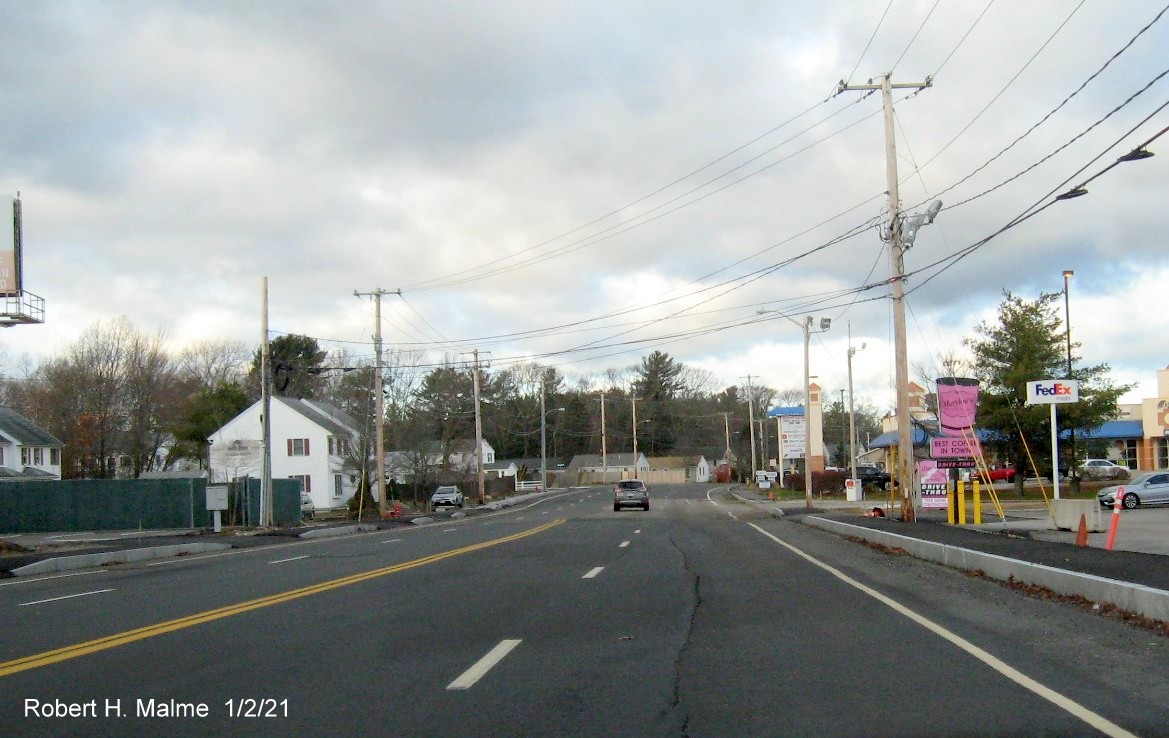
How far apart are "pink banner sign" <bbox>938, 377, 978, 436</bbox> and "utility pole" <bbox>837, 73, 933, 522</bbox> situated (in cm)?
210

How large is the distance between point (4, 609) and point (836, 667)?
1082 cm

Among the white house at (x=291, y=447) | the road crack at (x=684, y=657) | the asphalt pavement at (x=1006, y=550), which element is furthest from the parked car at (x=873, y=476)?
the road crack at (x=684, y=657)

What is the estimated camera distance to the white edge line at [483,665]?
25.4 feet

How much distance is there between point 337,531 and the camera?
36.3 meters

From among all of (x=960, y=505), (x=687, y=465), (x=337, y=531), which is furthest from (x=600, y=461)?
(x=960, y=505)

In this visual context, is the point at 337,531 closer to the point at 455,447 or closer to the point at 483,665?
the point at 483,665

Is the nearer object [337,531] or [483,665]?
[483,665]

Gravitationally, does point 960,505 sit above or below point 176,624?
below

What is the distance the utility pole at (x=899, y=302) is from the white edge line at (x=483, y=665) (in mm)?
20536

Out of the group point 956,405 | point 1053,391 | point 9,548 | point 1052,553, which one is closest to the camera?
point 1052,553

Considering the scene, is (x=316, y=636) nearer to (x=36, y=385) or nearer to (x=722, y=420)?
(x=36, y=385)

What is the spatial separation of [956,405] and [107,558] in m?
23.2

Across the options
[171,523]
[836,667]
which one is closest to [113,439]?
[171,523]

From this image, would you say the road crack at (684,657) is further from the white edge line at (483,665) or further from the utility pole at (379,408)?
the utility pole at (379,408)
